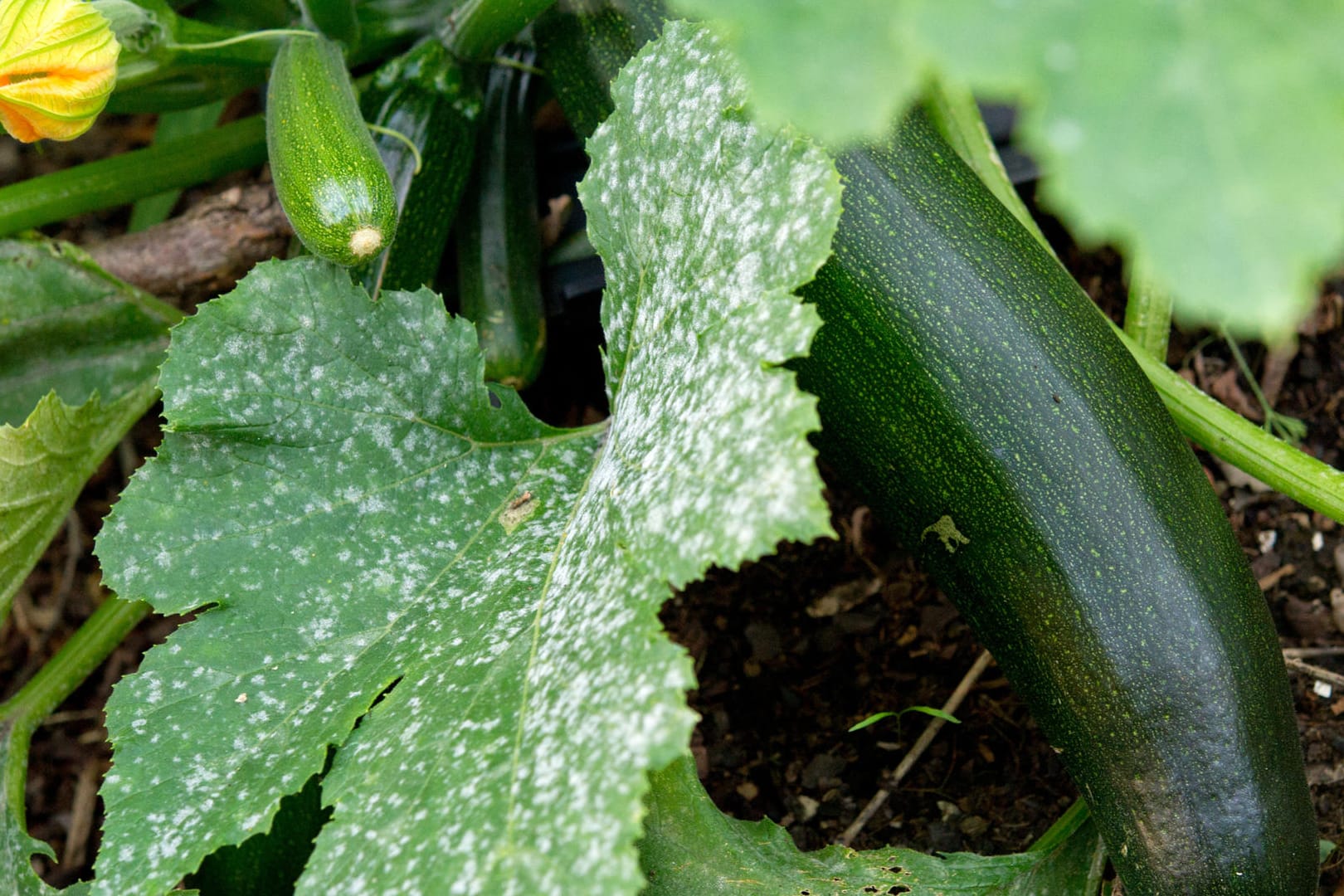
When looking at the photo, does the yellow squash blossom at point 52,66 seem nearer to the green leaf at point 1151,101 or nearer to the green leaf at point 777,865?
the green leaf at point 1151,101

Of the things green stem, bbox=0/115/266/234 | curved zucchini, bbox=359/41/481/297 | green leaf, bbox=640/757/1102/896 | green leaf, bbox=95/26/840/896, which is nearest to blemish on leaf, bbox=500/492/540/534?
green leaf, bbox=95/26/840/896

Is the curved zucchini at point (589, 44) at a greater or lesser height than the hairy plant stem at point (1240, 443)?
greater

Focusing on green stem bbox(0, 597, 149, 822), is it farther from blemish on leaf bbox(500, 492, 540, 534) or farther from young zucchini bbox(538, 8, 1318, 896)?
young zucchini bbox(538, 8, 1318, 896)

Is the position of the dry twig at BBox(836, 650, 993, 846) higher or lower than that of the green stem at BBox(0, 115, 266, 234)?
lower

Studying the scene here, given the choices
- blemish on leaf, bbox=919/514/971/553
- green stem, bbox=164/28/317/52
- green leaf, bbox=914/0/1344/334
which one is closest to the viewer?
green leaf, bbox=914/0/1344/334

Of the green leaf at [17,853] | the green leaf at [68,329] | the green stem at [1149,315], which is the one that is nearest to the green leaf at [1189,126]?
the green stem at [1149,315]

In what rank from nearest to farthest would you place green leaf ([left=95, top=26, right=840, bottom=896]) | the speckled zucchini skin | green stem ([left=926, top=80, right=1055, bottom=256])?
1. green leaf ([left=95, top=26, right=840, bottom=896])
2. the speckled zucchini skin
3. green stem ([left=926, top=80, right=1055, bottom=256])
